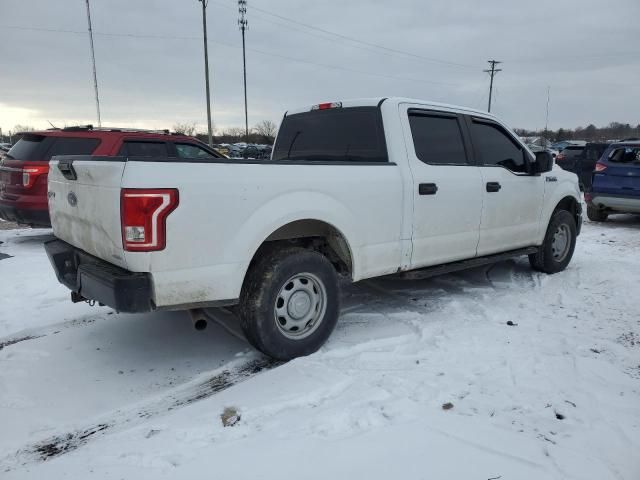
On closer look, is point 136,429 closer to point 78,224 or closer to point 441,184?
point 78,224

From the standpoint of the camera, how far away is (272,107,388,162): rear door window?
13.8ft

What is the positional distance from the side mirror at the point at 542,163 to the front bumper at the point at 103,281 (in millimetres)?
4359

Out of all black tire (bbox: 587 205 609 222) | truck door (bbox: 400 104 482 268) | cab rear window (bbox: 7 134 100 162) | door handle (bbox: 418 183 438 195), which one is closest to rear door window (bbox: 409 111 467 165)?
truck door (bbox: 400 104 482 268)

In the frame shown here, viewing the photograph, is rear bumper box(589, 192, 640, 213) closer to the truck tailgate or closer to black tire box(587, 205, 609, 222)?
black tire box(587, 205, 609, 222)

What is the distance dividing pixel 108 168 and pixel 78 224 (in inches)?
29.3

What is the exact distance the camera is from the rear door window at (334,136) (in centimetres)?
421

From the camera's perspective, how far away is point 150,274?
2850 mm

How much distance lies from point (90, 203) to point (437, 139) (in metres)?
2.99

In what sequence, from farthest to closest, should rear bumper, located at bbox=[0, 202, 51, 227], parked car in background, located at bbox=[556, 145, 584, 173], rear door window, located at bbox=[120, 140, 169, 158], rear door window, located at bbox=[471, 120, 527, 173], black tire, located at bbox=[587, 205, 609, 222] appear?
parked car in background, located at bbox=[556, 145, 584, 173]
black tire, located at bbox=[587, 205, 609, 222]
rear door window, located at bbox=[120, 140, 169, 158]
rear bumper, located at bbox=[0, 202, 51, 227]
rear door window, located at bbox=[471, 120, 527, 173]

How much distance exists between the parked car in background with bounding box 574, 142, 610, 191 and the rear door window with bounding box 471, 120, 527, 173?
30.5ft

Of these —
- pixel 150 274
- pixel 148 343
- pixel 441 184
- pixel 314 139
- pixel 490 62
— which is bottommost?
pixel 148 343

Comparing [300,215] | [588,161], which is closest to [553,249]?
[300,215]

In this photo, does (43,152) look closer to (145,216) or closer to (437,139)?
(145,216)

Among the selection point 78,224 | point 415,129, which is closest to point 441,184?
point 415,129
